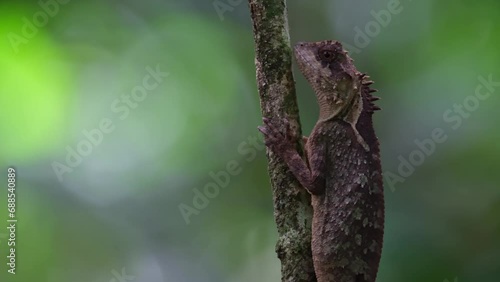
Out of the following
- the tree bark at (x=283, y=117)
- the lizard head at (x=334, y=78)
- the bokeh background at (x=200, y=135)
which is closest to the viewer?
the tree bark at (x=283, y=117)

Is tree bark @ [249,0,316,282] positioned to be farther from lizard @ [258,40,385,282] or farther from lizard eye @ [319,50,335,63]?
lizard eye @ [319,50,335,63]

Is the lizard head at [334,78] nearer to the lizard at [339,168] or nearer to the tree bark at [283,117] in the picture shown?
the lizard at [339,168]

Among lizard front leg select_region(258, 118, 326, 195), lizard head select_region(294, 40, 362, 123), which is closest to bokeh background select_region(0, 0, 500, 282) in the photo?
lizard head select_region(294, 40, 362, 123)

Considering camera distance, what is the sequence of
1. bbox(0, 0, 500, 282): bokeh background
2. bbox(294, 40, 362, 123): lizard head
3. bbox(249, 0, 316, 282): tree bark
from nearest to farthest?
bbox(249, 0, 316, 282): tree bark, bbox(294, 40, 362, 123): lizard head, bbox(0, 0, 500, 282): bokeh background

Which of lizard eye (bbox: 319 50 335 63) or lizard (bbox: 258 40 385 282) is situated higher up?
lizard eye (bbox: 319 50 335 63)

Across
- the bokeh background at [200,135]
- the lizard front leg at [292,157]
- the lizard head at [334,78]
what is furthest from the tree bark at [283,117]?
the bokeh background at [200,135]

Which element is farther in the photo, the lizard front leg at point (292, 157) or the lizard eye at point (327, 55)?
the lizard eye at point (327, 55)
